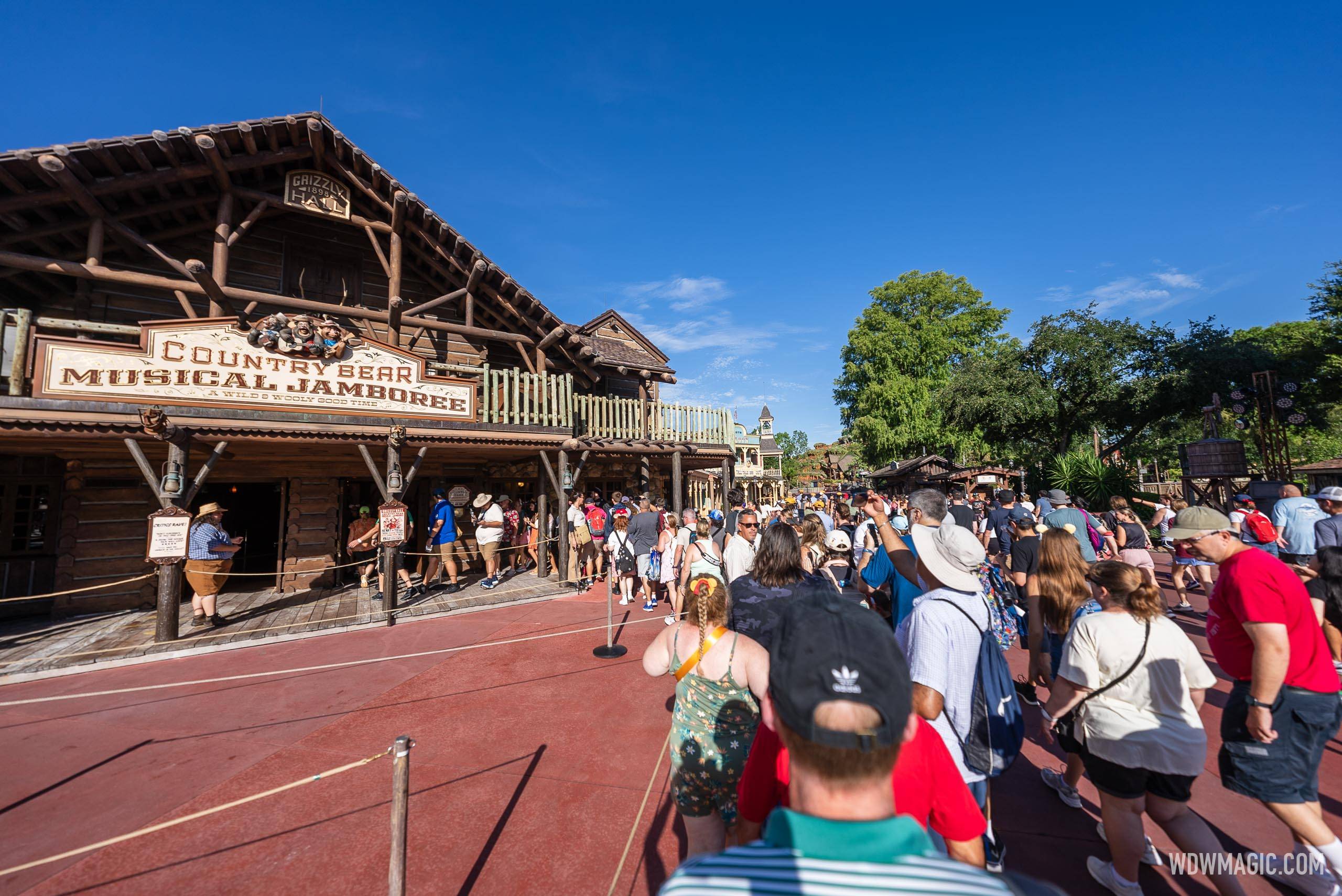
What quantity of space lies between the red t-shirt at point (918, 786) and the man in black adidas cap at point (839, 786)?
0.42m

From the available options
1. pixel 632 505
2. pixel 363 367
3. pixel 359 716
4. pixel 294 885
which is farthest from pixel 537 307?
pixel 294 885

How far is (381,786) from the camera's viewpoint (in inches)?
148

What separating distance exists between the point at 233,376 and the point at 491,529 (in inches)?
196

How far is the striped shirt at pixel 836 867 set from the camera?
898mm

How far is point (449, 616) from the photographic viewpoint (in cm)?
853

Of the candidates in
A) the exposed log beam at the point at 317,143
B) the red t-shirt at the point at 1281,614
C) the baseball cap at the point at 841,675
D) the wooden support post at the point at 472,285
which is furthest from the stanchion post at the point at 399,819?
the exposed log beam at the point at 317,143

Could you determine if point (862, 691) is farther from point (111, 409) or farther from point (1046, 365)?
point (1046, 365)

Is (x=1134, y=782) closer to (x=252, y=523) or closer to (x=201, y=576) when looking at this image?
(x=201, y=576)

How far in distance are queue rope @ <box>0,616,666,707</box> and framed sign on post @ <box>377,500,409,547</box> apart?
2252mm

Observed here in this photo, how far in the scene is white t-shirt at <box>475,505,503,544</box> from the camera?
10469 millimetres

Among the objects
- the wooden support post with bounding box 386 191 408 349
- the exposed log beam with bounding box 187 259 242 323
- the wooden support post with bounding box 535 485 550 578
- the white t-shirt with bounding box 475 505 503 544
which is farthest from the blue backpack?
the wooden support post with bounding box 386 191 408 349

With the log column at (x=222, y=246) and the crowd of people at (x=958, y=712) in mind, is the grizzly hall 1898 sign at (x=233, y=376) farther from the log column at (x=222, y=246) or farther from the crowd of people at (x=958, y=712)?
the crowd of people at (x=958, y=712)

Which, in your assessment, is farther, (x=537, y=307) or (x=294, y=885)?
(x=537, y=307)

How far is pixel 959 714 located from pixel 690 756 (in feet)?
4.29
